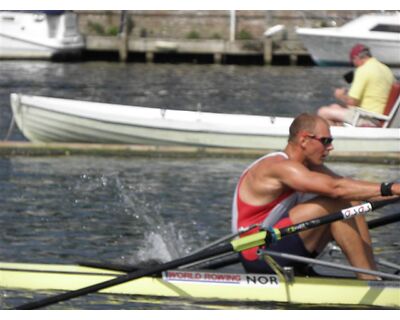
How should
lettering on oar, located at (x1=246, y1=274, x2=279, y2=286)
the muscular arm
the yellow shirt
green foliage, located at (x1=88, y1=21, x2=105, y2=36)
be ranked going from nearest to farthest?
the muscular arm < lettering on oar, located at (x1=246, y1=274, x2=279, y2=286) < the yellow shirt < green foliage, located at (x1=88, y1=21, x2=105, y2=36)

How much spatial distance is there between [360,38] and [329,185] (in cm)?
2460

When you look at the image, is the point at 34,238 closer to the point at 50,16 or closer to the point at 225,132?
the point at 225,132

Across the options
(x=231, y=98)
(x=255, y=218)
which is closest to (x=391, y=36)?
(x=231, y=98)

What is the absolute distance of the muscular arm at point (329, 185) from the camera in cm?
791

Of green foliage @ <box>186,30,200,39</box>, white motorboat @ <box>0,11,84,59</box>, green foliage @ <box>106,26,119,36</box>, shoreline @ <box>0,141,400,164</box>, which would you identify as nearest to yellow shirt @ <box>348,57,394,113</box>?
shoreline @ <box>0,141,400,164</box>

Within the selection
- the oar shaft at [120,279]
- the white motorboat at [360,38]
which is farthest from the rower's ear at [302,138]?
the white motorboat at [360,38]

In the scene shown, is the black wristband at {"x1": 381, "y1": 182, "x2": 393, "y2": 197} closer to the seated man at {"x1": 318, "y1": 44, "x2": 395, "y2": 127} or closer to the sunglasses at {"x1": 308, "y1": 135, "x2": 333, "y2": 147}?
the sunglasses at {"x1": 308, "y1": 135, "x2": 333, "y2": 147}

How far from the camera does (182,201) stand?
12922 mm

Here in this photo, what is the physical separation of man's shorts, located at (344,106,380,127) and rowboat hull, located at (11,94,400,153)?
8.1 inches

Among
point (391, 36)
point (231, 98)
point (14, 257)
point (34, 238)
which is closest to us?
point (14, 257)

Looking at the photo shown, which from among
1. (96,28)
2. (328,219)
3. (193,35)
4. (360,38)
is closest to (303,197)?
(328,219)

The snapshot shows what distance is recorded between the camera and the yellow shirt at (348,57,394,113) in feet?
49.2

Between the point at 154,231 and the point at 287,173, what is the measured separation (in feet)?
12.1

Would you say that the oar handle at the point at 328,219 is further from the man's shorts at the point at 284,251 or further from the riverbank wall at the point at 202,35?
the riverbank wall at the point at 202,35
